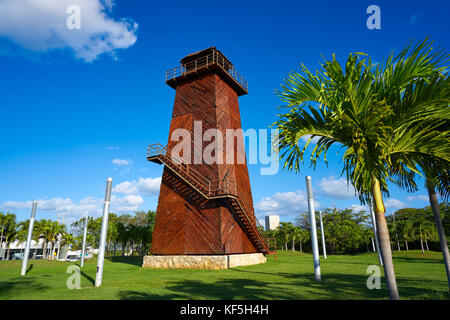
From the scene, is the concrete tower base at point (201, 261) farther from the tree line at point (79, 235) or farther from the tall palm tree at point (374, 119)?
the tree line at point (79, 235)

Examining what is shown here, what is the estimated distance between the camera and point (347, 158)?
5.70m

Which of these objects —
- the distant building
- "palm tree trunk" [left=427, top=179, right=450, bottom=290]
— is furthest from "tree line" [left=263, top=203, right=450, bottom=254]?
the distant building

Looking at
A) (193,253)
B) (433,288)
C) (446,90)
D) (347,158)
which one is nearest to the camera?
(446,90)

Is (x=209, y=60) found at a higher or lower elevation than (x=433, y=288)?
higher

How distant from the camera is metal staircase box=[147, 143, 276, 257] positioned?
17703 mm

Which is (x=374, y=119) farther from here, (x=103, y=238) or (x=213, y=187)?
(x=213, y=187)

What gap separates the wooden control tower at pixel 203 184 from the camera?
17.8 metres

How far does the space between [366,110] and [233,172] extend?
48.1ft

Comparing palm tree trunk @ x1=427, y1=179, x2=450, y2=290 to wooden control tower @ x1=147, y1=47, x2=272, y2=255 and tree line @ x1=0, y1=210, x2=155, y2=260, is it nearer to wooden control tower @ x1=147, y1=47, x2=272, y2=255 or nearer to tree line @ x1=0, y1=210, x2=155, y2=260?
wooden control tower @ x1=147, y1=47, x2=272, y2=255

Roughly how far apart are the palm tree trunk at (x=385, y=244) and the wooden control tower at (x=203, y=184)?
11699 mm

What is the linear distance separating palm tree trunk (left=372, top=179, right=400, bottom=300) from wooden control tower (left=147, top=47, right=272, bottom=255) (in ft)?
38.4
